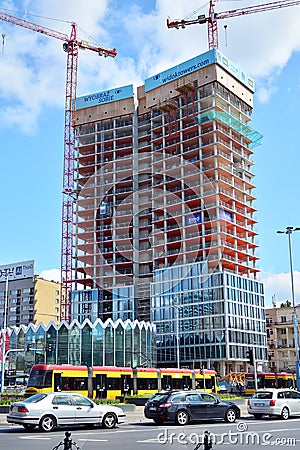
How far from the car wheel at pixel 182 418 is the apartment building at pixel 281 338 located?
97.5 m

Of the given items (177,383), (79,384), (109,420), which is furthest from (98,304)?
(109,420)

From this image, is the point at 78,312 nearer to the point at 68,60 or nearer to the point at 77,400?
the point at 68,60

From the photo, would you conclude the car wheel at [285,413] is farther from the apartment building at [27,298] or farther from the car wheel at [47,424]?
the apartment building at [27,298]

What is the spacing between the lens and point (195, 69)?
340ft

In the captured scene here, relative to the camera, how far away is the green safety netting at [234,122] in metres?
101

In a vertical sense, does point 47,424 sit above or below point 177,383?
above

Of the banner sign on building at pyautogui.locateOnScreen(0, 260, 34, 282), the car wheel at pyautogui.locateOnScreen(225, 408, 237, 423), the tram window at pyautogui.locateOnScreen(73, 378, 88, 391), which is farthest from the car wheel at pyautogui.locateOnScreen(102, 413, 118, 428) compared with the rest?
the banner sign on building at pyautogui.locateOnScreen(0, 260, 34, 282)

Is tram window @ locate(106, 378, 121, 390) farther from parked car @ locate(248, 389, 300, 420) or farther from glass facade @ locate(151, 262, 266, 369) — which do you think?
glass facade @ locate(151, 262, 266, 369)

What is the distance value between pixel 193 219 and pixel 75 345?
33.5 meters

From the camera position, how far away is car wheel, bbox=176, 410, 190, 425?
22281 mm

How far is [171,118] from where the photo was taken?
108375 mm

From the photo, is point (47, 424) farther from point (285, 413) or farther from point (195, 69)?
point (195, 69)

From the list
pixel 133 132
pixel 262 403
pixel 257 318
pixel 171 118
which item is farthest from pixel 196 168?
pixel 262 403

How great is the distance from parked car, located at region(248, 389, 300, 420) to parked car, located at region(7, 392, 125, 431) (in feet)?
25.5
